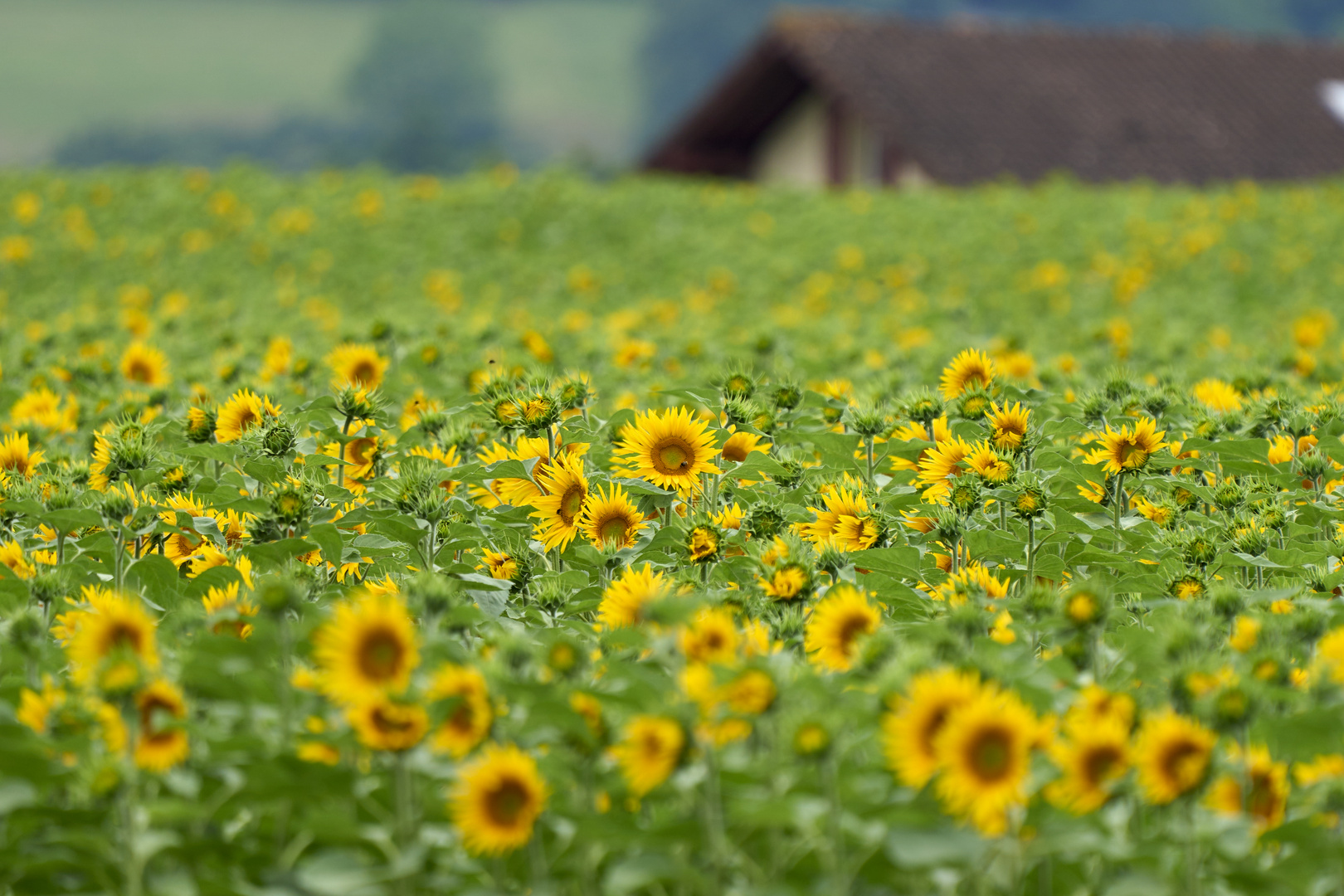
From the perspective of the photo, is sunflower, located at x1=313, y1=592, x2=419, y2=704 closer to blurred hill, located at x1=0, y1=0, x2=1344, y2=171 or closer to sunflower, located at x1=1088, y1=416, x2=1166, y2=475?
sunflower, located at x1=1088, y1=416, x2=1166, y2=475

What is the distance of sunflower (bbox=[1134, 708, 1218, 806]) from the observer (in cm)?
178

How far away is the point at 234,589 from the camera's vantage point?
8.72 ft

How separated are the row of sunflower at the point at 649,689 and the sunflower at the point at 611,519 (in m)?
0.01

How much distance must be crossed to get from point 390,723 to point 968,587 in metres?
1.24

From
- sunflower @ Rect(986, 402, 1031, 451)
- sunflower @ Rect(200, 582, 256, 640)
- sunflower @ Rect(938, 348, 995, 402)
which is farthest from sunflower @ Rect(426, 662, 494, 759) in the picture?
sunflower @ Rect(938, 348, 995, 402)

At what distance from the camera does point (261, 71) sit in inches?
4144

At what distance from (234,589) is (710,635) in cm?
101

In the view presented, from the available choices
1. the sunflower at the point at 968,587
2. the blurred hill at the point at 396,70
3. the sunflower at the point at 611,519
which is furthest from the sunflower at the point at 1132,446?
the blurred hill at the point at 396,70

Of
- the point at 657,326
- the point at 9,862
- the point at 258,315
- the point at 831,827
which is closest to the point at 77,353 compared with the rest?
the point at 258,315

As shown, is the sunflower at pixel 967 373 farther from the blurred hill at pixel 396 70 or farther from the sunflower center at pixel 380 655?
the blurred hill at pixel 396 70

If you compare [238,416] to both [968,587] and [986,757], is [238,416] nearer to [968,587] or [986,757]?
[968,587]

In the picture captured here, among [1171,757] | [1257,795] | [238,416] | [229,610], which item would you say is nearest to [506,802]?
[229,610]

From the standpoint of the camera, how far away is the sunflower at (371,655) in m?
1.89

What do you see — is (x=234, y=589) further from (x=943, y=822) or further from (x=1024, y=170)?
(x=1024, y=170)
